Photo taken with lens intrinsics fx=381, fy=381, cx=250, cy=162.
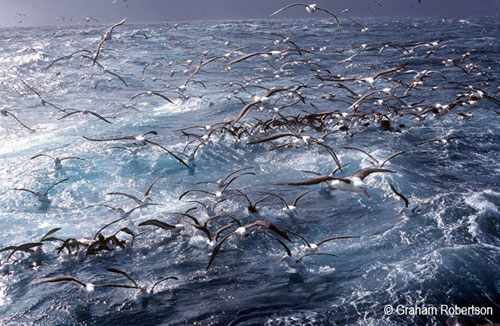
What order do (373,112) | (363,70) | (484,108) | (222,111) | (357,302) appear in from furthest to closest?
1. (363,70)
2. (222,111)
3. (484,108)
4. (373,112)
5. (357,302)

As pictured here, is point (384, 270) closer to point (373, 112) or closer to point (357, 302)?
point (357, 302)

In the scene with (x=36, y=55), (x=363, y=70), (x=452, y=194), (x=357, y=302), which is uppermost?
(x=36, y=55)

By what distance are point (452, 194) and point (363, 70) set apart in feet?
53.7

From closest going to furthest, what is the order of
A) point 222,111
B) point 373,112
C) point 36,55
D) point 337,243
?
point 337,243, point 373,112, point 222,111, point 36,55

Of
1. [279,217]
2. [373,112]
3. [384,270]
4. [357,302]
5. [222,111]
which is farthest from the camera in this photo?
[222,111]

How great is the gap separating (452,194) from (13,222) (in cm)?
924

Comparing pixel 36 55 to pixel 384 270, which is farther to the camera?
pixel 36 55

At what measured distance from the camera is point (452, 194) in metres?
8.19

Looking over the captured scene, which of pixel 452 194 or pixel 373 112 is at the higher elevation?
pixel 373 112

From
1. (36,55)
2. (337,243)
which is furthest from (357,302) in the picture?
(36,55)

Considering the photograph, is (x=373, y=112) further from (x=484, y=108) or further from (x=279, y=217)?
(x=279, y=217)

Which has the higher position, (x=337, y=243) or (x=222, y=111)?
(x=222, y=111)

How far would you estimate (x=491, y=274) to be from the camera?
18.5 ft

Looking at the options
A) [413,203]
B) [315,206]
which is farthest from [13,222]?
[413,203]
